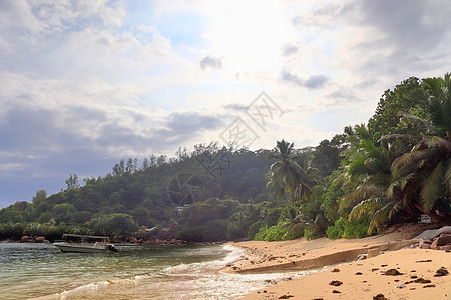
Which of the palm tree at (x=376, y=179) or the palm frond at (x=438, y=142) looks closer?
the palm frond at (x=438, y=142)

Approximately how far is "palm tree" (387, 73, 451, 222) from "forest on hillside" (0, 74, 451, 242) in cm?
5

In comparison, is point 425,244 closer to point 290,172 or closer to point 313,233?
point 313,233

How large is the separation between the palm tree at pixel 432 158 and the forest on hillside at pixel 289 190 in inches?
1.8

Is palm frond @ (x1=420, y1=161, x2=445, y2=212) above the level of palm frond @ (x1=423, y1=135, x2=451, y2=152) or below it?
below

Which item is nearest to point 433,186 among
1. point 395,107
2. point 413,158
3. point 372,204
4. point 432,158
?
point 413,158

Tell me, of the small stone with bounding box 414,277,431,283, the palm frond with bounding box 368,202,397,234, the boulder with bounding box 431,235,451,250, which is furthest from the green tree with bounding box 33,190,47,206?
the small stone with bounding box 414,277,431,283

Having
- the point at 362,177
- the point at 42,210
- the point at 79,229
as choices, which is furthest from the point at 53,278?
the point at 42,210

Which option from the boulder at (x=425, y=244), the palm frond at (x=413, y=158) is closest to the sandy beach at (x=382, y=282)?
the boulder at (x=425, y=244)

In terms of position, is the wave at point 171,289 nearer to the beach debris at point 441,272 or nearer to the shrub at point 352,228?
the beach debris at point 441,272

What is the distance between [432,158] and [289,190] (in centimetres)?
2482

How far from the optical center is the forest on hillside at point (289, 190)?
608 inches

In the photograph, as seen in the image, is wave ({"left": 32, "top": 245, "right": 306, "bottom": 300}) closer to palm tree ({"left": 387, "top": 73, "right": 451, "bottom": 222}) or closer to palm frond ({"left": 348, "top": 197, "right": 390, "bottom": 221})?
palm tree ({"left": 387, "top": 73, "right": 451, "bottom": 222})

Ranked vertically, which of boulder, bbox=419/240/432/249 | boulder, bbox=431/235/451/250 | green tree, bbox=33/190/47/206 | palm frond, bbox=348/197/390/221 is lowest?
boulder, bbox=419/240/432/249

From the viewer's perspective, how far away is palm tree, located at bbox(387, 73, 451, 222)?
556 inches
